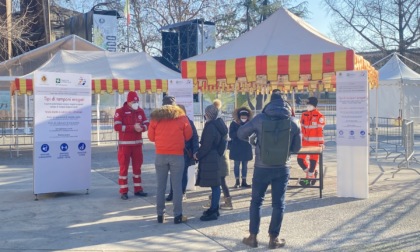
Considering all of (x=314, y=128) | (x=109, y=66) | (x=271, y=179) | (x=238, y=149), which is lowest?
(x=271, y=179)

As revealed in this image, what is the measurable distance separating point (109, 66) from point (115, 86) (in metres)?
1.55

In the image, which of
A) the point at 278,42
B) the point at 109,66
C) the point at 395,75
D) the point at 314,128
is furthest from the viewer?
the point at 395,75

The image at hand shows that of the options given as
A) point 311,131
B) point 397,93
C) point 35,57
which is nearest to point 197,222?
point 311,131

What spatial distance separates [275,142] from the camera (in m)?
6.16

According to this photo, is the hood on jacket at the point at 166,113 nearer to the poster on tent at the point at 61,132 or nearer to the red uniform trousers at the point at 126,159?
the red uniform trousers at the point at 126,159

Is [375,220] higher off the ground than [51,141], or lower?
lower

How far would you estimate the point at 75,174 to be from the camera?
9.81m

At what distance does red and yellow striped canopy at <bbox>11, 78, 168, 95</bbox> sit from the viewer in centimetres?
1695

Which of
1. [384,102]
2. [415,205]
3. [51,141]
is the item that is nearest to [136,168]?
[51,141]

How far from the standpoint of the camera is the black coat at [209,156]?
7551 mm

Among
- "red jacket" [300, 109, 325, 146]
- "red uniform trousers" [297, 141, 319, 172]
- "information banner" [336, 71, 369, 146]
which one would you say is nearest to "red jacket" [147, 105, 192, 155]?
"information banner" [336, 71, 369, 146]

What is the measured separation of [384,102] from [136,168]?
24664mm

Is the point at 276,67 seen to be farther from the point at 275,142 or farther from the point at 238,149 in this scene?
the point at 275,142

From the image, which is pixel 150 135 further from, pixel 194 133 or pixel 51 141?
pixel 51 141
